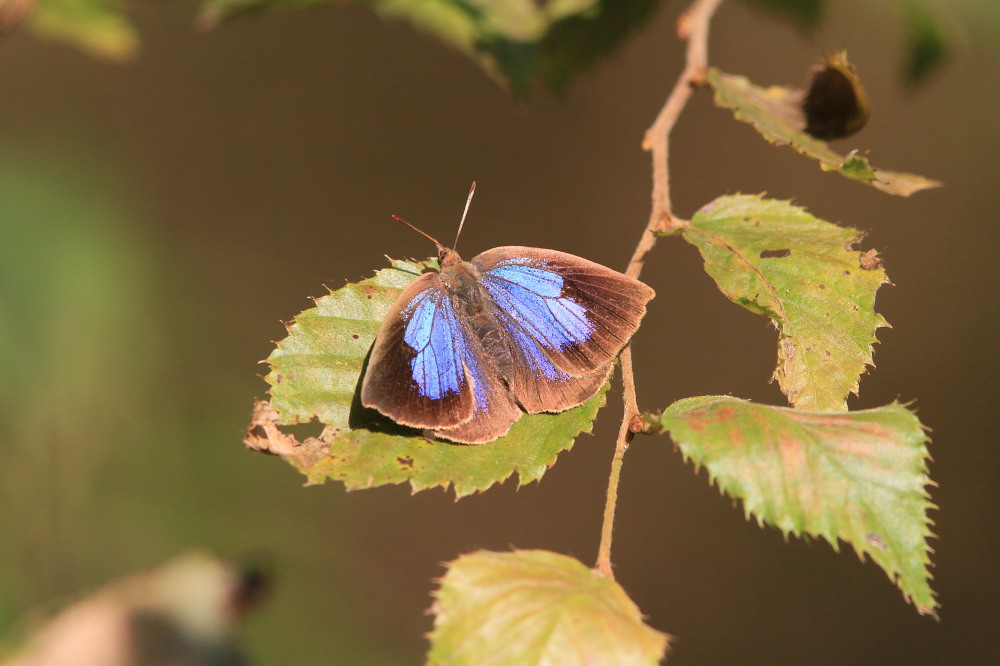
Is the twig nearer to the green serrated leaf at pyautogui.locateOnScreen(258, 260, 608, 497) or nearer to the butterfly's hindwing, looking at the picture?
the green serrated leaf at pyautogui.locateOnScreen(258, 260, 608, 497)

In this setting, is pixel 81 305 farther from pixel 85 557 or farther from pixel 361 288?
pixel 361 288

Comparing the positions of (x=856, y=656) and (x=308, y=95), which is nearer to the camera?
(x=856, y=656)

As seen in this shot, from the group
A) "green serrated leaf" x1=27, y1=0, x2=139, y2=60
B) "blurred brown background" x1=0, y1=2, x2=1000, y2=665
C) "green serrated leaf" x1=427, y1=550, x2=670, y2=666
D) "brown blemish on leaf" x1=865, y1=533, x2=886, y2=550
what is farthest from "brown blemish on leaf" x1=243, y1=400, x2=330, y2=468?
"blurred brown background" x1=0, y1=2, x2=1000, y2=665

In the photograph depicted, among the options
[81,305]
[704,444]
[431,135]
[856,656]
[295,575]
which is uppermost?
[431,135]

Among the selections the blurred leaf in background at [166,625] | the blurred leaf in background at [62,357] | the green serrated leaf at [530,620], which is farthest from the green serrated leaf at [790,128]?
the blurred leaf in background at [62,357]

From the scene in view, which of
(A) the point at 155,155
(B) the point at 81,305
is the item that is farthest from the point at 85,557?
(A) the point at 155,155

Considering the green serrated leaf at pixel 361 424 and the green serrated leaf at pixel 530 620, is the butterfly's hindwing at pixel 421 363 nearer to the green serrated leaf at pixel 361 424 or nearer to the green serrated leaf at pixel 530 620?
the green serrated leaf at pixel 361 424
